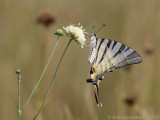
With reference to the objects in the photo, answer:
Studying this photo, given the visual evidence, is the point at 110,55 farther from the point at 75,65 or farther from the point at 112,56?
the point at 75,65

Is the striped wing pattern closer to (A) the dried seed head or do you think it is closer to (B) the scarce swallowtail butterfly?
(B) the scarce swallowtail butterfly

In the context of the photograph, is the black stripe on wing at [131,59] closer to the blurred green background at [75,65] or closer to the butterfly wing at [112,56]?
the butterfly wing at [112,56]

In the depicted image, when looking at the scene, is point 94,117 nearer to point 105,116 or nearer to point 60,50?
point 105,116

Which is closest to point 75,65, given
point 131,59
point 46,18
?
point 46,18

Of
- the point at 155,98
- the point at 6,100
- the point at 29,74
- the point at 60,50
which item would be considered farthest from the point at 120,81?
the point at 6,100

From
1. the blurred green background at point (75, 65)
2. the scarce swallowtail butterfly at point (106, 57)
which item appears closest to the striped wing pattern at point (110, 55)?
the scarce swallowtail butterfly at point (106, 57)
